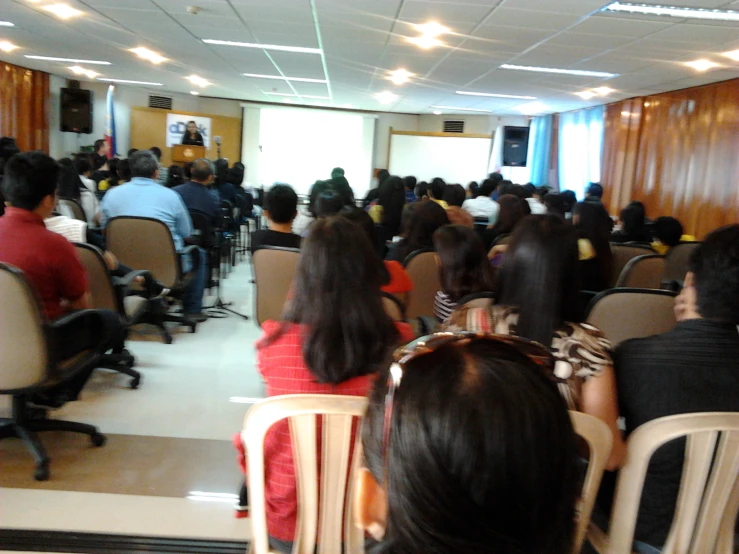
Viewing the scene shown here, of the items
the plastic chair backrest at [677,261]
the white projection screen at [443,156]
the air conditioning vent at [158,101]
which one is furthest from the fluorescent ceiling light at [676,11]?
the air conditioning vent at [158,101]

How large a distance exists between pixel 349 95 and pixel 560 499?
10973 millimetres

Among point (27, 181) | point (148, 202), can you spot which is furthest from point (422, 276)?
point (27, 181)

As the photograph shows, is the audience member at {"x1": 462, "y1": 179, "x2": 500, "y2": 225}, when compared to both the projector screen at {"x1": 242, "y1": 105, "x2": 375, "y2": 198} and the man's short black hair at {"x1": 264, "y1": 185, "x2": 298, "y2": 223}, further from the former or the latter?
the projector screen at {"x1": 242, "y1": 105, "x2": 375, "y2": 198}

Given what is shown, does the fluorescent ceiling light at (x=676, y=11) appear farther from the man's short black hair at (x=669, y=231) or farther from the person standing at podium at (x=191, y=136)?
the person standing at podium at (x=191, y=136)

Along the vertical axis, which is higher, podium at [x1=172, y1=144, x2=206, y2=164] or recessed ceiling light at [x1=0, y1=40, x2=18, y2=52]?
recessed ceiling light at [x1=0, y1=40, x2=18, y2=52]

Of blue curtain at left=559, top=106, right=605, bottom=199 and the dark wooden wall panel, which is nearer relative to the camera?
the dark wooden wall panel

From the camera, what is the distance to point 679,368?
1.45m

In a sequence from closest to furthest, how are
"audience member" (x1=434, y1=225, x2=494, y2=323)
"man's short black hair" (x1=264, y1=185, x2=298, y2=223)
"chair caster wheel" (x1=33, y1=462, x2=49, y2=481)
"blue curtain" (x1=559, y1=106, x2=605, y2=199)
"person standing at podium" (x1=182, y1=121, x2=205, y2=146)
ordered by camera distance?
"chair caster wheel" (x1=33, y1=462, x2=49, y2=481) → "audience member" (x1=434, y1=225, x2=494, y2=323) → "man's short black hair" (x1=264, y1=185, x2=298, y2=223) → "blue curtain" (x1=559, y1=106, x2=605, y2=199) → "person standing at podium" (x1=182, y1=121, x2=205, y2=146)

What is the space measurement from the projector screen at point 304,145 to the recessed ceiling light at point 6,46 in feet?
18.8

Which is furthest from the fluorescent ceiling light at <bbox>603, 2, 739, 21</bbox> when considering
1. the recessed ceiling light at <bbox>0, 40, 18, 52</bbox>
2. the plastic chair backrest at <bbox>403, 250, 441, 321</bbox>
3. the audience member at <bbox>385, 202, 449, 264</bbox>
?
the recessed ceiling light at <bbox>0, 40, 18, 52</bbox>

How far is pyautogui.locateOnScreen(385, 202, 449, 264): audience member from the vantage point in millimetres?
4055

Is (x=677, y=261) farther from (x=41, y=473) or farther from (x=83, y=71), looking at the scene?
(x=83, y=71)

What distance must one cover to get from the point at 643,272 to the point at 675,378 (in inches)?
95.3

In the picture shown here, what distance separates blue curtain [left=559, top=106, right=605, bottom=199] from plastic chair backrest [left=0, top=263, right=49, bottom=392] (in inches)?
361
